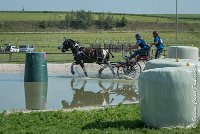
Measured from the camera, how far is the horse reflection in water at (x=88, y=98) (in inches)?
553

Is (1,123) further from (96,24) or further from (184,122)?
(96,24)

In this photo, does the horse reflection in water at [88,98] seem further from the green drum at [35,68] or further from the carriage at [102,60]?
the carriage at [102,60]

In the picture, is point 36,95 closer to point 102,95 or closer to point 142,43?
point 102,95

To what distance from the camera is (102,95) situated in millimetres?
15914

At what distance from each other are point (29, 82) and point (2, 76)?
4013 millimetres

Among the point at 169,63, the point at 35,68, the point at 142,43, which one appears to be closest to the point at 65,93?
the point at 35,68

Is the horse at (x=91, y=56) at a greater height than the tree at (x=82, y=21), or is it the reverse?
the tree at (x=82, y=21)

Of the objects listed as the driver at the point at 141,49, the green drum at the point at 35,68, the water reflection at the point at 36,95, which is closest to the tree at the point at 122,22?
the driver at the point at 141,49

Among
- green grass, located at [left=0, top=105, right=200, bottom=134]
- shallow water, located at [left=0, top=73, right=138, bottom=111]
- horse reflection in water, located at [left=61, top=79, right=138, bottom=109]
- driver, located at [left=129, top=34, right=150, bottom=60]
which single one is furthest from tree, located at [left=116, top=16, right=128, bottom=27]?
green grass, located at [left=0, top=105, right=200, bottom=134]

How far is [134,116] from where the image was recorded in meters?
11.0

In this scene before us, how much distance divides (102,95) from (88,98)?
0.79 metres

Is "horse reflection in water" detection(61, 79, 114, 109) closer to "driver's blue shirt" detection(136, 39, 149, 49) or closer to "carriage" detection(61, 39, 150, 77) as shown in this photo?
"carriage" detection(61, 39, 150, 77)

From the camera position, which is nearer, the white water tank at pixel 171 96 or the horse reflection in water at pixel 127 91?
the white water tank at pixel 171 96

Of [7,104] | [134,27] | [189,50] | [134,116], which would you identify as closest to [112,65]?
[189,50]
